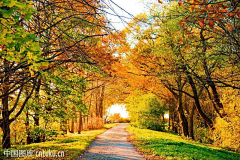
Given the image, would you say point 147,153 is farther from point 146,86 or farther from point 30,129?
point 146,86

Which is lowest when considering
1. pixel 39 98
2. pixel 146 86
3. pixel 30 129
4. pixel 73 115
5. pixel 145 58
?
pixel 30 129

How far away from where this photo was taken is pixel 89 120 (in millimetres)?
25578

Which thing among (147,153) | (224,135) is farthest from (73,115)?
(224,135)

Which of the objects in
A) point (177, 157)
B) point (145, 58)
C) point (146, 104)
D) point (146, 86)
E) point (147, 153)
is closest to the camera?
point (177, 157)

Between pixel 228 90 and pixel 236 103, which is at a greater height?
pixel 228 90

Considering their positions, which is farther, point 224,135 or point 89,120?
point 89,120

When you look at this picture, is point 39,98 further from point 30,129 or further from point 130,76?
point 130,76

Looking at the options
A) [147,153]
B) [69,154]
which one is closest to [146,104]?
[147,153]

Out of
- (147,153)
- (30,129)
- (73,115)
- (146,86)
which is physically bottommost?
(147,153)

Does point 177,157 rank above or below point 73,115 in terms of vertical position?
below

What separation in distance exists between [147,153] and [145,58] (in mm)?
8630

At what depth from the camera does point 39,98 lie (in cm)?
1068

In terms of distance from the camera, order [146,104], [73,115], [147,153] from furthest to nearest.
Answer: [146,104] → [73,115] → [147,153]

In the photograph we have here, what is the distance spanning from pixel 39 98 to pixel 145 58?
29.5 ft
